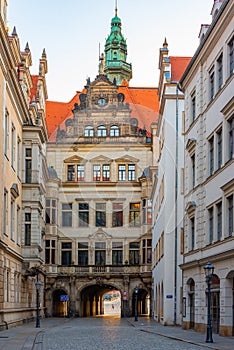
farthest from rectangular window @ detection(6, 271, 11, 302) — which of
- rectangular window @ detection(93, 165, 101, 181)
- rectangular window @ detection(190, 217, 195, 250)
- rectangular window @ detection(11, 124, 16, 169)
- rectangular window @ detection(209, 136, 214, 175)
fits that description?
rectangular window @ detection(93, 165, 101, 181)

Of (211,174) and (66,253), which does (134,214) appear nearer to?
(66,253)

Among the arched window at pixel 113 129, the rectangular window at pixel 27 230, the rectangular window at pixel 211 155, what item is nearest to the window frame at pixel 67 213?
the arched window at pixel 113 129

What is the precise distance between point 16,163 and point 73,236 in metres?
26.0

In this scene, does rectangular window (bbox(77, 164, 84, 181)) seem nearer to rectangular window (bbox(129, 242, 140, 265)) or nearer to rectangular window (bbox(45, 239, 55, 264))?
rectangular window (bbox(45, 239, 55, 264))

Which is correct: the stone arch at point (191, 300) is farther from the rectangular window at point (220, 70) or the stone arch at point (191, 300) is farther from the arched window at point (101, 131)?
the arched window at point (101, 131)

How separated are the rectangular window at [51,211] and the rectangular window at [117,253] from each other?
5656mm

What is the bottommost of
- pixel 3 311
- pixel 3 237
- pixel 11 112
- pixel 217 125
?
Result: pixel 3 311

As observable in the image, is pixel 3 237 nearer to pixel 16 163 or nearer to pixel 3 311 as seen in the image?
pixel 3 311

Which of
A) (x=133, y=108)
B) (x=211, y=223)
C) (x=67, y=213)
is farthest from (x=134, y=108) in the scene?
(x=211, y=223)

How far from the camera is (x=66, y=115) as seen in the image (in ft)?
234

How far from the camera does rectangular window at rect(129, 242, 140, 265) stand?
211 ft

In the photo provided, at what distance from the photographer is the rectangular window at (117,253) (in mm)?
64688

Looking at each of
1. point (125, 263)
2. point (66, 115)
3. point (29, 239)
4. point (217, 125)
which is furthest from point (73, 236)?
point (217, 125)

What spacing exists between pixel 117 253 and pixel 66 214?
5.57 m
